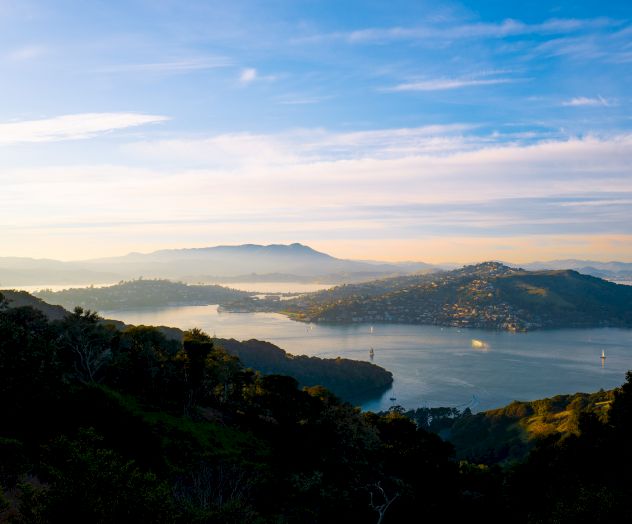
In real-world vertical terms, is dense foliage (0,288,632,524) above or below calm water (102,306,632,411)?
above

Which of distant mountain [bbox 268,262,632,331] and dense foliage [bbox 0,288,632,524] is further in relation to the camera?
distant mountain [bbox 268,262,632,331]

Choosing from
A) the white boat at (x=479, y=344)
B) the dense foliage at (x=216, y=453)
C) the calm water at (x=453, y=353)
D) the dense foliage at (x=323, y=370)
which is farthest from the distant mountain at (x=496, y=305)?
the dense foliage at (x=216, y=453)

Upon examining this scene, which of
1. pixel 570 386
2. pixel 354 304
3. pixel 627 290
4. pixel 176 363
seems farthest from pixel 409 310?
→ pixel 176 363

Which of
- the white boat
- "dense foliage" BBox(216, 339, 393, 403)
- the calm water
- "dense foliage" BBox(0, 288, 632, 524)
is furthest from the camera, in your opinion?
the white boat

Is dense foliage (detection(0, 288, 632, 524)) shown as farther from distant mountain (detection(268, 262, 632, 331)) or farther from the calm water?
distant mountain (detection(268, 262, 632, 331))

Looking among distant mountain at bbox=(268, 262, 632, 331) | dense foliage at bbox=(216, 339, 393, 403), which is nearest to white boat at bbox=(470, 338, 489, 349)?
distant mountain at bbox=(268, 262, 632, 331)

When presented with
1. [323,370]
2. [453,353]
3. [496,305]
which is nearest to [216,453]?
[323,370]

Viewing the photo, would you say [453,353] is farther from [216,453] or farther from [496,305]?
[216,453]

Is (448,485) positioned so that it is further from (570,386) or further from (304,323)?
(304,323)
